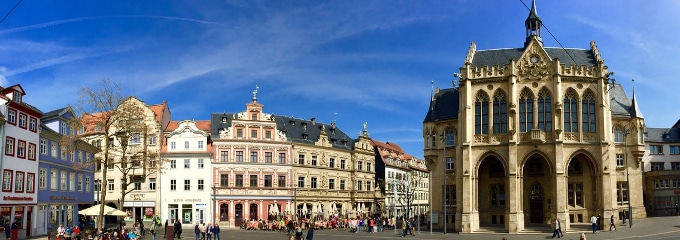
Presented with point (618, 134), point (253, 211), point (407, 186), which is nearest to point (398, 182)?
point (407, 186)

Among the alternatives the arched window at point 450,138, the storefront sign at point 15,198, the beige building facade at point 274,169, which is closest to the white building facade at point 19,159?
the storefront sign at point 15,198

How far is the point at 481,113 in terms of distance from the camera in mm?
57844

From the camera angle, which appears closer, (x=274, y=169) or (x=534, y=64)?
(x=534, y=64)

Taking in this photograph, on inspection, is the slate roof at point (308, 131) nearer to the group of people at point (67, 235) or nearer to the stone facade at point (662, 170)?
the group of people at point (67, 235)

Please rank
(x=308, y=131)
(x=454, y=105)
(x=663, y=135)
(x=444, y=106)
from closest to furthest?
(x=454, y=105)
(x=444, y=106)
(x=663, y=135)
(x=308, y=131)

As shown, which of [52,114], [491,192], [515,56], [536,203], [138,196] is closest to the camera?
[52,114]

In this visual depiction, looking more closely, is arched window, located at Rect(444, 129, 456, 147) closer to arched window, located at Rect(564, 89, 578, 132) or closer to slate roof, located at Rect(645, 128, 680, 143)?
arched window, located at Rect(564, 89, 578, 132)

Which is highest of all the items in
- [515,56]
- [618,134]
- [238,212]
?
[515,56]

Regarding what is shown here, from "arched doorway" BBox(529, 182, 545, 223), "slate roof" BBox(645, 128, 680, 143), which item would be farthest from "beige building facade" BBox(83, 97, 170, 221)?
"slate roof" BBox(645, 128, 680, 143)

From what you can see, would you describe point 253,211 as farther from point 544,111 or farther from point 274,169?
point 544,111

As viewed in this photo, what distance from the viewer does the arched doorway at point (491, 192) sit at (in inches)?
2386

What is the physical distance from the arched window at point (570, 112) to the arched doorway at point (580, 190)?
3.26 metres

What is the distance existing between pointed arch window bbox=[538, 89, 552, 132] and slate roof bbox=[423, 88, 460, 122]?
8.65m

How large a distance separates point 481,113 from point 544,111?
559 centimetres
